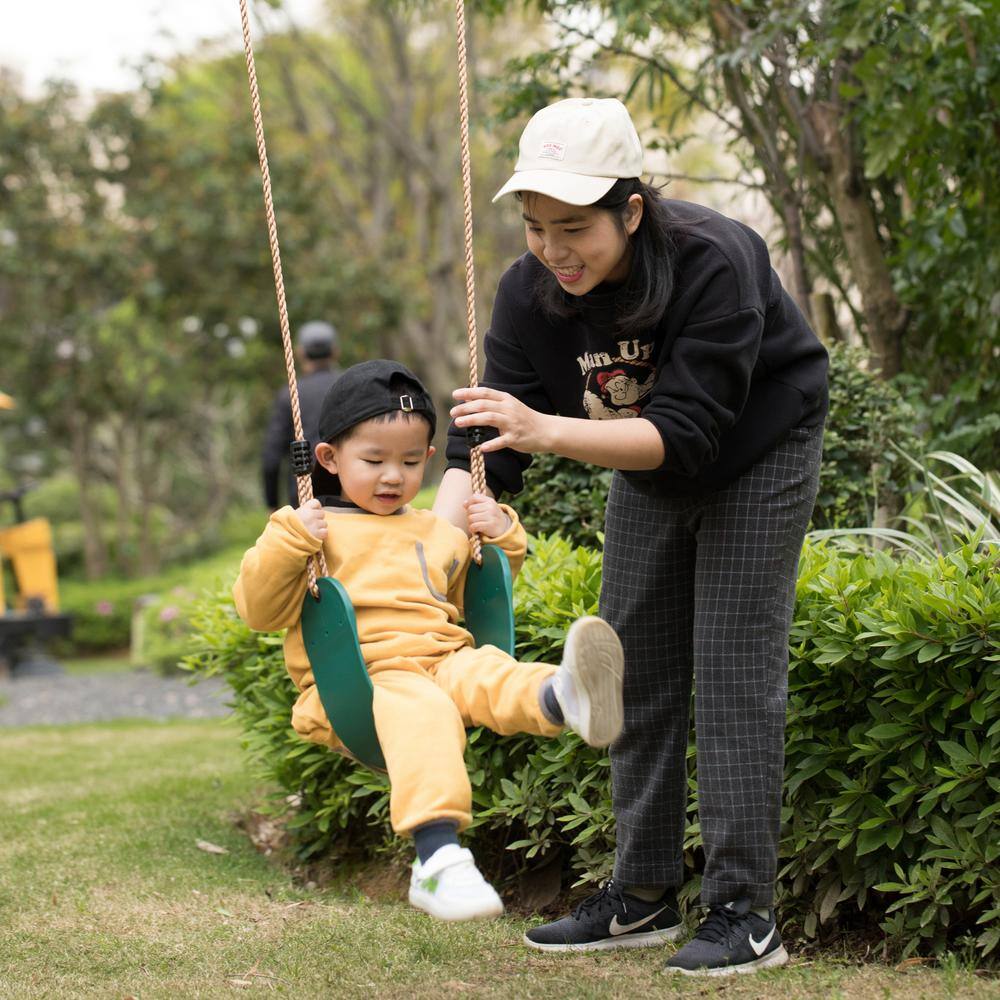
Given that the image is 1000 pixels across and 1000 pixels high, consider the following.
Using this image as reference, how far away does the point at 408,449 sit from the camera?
2.97 metres

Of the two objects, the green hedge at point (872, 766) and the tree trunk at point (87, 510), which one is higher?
the green hedge at point (872, 766)

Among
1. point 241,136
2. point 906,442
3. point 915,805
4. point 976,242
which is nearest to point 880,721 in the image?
point 915,805

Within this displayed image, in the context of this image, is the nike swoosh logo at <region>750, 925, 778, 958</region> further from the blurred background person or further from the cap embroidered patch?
the blurred background person

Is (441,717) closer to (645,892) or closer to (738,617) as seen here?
(738,617)

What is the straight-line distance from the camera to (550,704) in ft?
8.71

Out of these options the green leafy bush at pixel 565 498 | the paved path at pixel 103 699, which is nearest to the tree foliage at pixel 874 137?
the green leafy bush at pixel 565 498

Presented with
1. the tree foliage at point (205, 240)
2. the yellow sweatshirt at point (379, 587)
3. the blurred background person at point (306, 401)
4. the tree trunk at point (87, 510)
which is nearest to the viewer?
the yellow sweatshirt at point (379, 587)

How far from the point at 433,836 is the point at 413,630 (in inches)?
19.1

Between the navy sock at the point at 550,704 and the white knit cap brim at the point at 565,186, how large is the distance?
36.9 inches

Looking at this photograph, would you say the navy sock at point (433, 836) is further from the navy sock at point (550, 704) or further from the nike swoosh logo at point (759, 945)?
the nike swoosh logo at point (759, 945)

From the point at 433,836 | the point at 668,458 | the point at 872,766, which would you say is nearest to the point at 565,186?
the point at 668,458

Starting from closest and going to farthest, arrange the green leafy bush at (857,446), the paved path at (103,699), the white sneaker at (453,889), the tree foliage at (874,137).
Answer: the white sneaker at (453,889), the green leafy bush at (857,446), the tree foliage at (874,137), the paved path at (103,699)

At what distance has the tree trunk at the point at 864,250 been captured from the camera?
6062 mm

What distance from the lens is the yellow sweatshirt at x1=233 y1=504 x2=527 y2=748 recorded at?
285 cm
